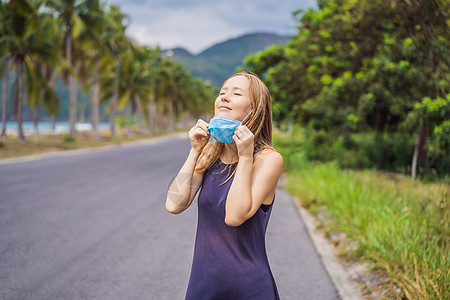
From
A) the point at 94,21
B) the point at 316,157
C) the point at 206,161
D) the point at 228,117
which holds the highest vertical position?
the point at 94,21

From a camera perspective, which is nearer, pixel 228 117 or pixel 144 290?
pixel 228 117

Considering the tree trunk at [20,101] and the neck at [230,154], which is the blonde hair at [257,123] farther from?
the tree trunk at [20,101]

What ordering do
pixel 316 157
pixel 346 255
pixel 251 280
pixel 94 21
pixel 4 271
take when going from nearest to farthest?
pixel 251 280 < pixel 4 271 < pixel 346 255 < pixel 316 157 < pixel 94 21

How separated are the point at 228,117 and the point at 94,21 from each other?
1135 inches

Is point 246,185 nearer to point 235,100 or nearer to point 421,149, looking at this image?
point 235,100

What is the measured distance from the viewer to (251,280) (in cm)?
169

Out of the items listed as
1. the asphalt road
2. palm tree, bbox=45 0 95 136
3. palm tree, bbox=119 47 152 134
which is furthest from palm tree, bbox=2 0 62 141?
palm tree, bbox=119 47 152 134

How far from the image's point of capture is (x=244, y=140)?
63.4 inches

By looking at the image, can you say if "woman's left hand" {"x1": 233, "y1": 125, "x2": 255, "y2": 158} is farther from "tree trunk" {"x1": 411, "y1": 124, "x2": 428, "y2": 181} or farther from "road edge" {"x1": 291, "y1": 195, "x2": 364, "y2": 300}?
"tree trunk" {"x1": 411, "y1": 124, "x2": 428, "y2": 181}

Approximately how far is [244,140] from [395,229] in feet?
12.0

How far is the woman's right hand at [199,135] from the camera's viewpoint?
1803 mm

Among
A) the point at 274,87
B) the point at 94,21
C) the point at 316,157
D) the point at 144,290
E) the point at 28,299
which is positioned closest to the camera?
the point at 28,299

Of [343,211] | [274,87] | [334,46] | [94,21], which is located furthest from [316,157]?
[94,21]

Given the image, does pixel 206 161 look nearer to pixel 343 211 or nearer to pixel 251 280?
pixel 251 280
